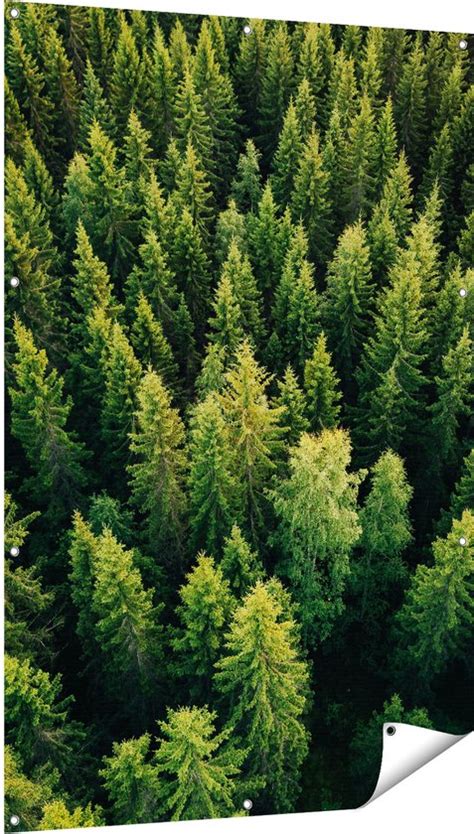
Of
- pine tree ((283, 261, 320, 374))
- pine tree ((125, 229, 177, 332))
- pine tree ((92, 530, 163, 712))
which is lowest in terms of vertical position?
pine tree ((92, 530, 163, 712))

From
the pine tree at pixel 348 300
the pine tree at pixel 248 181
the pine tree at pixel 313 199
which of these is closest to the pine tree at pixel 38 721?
the pine tree at pixel 348 300

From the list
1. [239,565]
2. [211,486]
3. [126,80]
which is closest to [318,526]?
[239,565]

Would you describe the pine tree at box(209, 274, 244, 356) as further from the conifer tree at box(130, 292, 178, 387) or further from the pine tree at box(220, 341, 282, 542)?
the conifer tree at box(130, 292, 178, 387)

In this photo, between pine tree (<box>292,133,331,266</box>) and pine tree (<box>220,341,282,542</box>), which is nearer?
pine tree (<box>220,341,282,542</box>)

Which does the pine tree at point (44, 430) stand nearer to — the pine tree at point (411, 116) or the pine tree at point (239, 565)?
the pine tree at point (239, 565)

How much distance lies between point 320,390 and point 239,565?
2.26m

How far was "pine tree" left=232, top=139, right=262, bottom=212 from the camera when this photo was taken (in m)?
9.91

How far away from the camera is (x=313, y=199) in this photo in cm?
1009

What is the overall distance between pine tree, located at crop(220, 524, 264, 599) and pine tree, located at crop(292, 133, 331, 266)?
3.51 meters

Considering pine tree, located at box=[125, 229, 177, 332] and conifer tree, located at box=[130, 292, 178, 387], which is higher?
pine tree, located at box=[125, 229, 177, 332]

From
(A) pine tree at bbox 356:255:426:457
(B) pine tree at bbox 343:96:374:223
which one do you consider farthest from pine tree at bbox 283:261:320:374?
(B) pine tree at bbox 343:96:374:223

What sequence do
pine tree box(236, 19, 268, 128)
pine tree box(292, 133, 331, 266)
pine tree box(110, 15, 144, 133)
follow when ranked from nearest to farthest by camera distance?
pine tree box(110, 15, 144, 133)
pine tree box(236, 19, 268, 128)
pine tree box(292, 133, 331, 266)

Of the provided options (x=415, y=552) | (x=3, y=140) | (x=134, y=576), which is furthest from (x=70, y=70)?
(x=415, y=552)

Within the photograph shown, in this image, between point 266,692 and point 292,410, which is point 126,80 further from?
point 266,692
